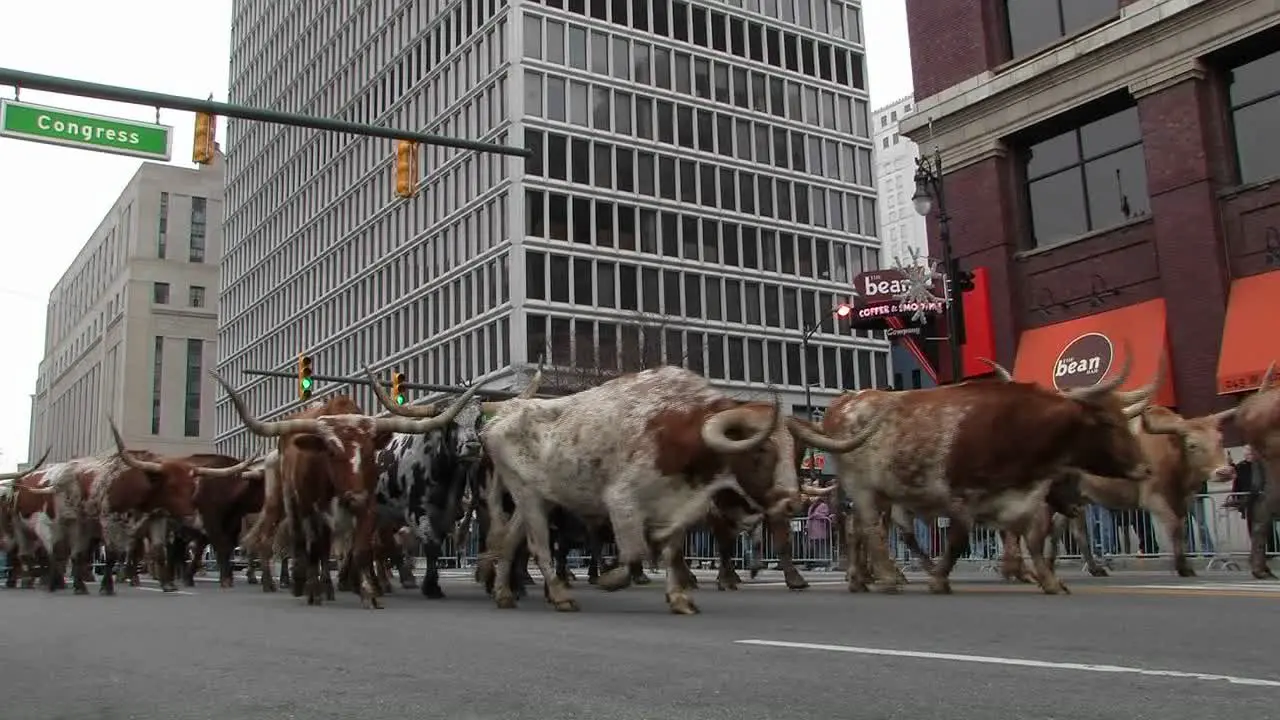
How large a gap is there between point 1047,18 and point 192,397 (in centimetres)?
10206

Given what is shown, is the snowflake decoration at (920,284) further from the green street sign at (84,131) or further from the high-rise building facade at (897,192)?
the high-rise building facade at (897,192)

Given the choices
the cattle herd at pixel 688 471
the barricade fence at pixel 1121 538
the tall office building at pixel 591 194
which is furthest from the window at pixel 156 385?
the cattle herd at pixel 688 471

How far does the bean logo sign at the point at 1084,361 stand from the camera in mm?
24031

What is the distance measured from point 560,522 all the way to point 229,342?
92399mm

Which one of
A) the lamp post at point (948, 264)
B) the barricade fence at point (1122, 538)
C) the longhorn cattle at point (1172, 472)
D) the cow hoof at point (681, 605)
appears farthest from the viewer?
the lamp post at point (948, 264)

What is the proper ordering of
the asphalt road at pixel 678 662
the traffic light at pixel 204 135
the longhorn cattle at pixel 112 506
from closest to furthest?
the asphalt road at pixel 678 662 < the traffic light at pixel 204 135 < the longhorn cattle at pixel 112 506

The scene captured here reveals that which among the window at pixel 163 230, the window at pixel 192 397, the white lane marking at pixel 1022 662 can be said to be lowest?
the white lane marking at pixel 1022 662

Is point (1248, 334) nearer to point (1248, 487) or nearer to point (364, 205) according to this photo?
point (1248, 487)

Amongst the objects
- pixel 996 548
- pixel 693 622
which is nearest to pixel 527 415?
pixel 693 622

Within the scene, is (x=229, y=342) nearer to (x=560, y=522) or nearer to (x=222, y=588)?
(x=222, y=588)

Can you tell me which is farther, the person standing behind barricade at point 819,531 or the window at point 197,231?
the window at point 197,231

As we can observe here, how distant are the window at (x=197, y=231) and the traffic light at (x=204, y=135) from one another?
109673 millimetres

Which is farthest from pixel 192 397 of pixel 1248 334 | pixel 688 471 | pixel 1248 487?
pixel 688 471

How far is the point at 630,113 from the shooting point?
2643 inches
